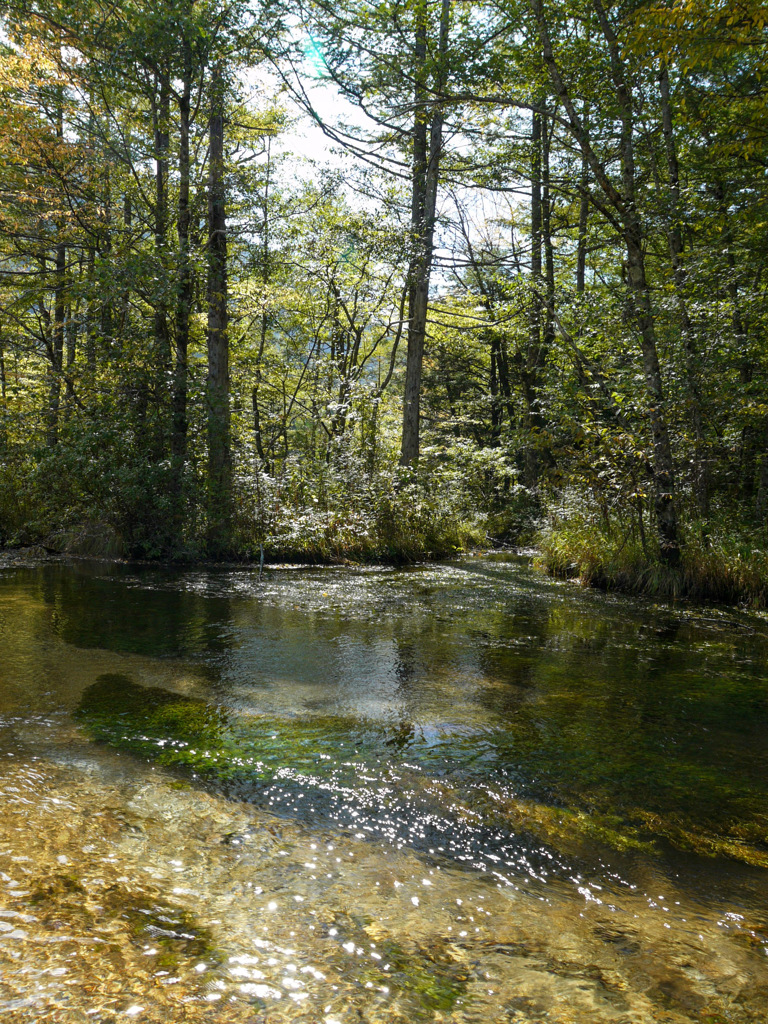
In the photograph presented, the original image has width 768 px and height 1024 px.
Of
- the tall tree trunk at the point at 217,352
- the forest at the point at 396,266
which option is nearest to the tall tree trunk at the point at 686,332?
the forest at the point at 396,266

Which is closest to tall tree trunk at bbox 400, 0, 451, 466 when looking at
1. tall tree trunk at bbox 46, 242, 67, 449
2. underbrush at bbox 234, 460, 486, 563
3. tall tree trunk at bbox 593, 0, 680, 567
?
underbrush at bbox 234, 460, 486, 563

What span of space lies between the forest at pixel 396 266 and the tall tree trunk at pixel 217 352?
0.21 ft

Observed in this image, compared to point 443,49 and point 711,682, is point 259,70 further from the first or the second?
point 711,682

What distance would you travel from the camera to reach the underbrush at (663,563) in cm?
804

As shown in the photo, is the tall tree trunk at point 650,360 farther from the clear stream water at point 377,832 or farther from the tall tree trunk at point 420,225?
the tall tree trunk at point 420,225

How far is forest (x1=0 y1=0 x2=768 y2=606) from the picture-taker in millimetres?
8805

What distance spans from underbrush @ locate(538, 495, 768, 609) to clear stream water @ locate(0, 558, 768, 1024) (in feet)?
8.32

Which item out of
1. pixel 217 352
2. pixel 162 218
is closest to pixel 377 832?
pixel 217 352

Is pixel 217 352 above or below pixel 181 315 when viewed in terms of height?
below

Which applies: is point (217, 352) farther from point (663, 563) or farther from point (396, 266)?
point (663, 563)

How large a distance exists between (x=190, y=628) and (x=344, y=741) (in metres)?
3.04

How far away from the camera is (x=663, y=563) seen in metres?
8.73

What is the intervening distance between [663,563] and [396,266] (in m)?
9.18

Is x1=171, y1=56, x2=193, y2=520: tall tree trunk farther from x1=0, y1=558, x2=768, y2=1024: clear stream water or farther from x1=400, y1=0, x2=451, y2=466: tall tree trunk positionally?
x1=0, y1=558, x2=768, y2=1024: clear stream water
